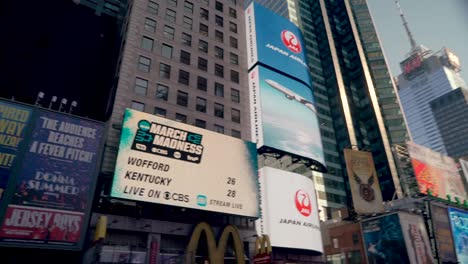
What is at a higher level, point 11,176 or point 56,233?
point 11,176

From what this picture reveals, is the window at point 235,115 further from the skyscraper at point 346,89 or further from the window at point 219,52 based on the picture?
the skyscraper at point 346,89

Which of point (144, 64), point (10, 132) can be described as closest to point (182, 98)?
point (144, 64)

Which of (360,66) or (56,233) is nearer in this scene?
(56,233)

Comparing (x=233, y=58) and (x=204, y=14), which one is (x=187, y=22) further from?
(x=233, y=58)

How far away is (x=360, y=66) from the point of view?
4611 inches

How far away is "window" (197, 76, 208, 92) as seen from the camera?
1687 inches

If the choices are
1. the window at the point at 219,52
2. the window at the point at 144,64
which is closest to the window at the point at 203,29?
the window at the point at 219,52

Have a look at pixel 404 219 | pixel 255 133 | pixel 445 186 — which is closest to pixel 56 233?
pixel 255 133

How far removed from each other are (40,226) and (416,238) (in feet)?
159

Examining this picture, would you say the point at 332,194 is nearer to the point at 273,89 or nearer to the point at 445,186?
the point at 445,186

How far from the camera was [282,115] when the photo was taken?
1902 inches

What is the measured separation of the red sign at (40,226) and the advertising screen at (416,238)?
43.0m

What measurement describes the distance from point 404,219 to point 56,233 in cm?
4588

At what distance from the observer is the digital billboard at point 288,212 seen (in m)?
42.1
